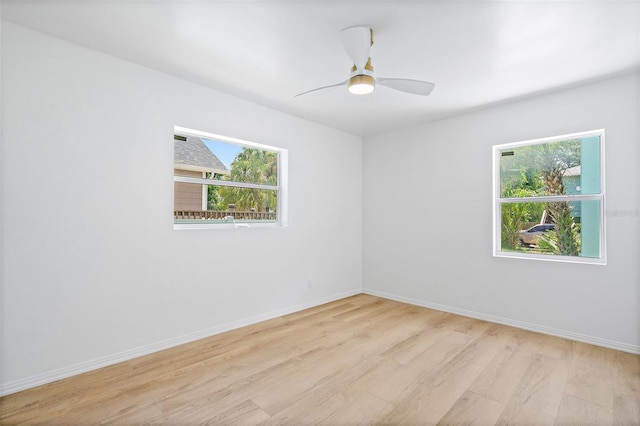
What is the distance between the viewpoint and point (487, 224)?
149 inches

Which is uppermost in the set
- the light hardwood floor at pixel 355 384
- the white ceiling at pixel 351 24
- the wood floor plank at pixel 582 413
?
the white ceiling at pixel 351 24

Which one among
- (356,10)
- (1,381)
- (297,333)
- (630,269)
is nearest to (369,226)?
(297,333)

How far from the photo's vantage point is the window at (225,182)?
3.19 m

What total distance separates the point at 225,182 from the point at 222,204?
254mm

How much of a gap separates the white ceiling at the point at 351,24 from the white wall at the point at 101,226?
1.02 feet

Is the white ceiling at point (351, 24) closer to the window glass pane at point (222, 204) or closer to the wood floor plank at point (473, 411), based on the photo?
the window glass pane at point (222, 204)

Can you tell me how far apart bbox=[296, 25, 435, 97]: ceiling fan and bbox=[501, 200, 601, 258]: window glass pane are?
2152 millimetres

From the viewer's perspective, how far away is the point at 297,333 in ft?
10.9

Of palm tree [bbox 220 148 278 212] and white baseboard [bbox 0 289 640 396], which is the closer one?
white baseboard [bbox 0 289 640 396]

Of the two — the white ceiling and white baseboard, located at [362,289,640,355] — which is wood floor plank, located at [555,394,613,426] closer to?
white baseboard, located at [362,289,640,355]

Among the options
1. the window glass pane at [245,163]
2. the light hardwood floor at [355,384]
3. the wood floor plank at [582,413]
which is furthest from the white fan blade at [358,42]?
the wood floor plank at [582,413]

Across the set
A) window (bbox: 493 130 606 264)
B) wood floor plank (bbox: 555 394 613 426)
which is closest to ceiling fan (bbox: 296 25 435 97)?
window (bbox: 493 130 606 264)

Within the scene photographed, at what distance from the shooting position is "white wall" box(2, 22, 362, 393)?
2.22 metres

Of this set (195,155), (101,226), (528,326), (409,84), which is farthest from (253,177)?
(528,326)
